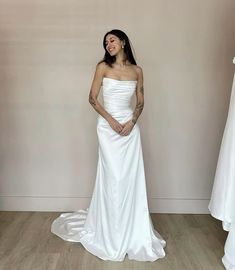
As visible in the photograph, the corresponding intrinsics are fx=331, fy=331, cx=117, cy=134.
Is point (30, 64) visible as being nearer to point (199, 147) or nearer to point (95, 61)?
point (95, 61)

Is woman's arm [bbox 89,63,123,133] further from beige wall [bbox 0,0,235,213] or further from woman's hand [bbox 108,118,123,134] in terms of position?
beige wall [bbox 0,0,235,213]

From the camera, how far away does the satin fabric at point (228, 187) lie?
7.34 ft

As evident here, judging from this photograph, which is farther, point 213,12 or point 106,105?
point 213,12

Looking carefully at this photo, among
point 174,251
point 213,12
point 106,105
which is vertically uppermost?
point 213,12

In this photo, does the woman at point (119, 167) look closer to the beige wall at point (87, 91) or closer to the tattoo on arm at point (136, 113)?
the tattoo on arm at point (136, 113)

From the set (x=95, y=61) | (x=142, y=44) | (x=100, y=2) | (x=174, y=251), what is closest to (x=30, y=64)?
(x=95, y=61)

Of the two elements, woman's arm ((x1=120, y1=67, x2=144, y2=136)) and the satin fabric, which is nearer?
the satin fabric

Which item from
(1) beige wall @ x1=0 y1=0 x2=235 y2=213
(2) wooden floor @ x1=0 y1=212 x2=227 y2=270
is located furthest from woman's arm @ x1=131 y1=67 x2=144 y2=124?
(2) wooden floor @ x1=0 y1=212 x2=227 y2=270

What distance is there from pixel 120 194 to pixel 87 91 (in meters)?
1.20

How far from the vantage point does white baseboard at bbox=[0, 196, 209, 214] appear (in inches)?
135

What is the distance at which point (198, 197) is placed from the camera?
11.3ft

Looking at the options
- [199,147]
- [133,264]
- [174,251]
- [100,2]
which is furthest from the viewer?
[199,147]

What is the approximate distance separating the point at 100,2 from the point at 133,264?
7.69 feet

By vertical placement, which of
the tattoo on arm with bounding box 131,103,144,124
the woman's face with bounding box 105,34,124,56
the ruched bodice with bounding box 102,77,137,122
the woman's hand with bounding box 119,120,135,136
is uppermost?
the woman's face with bounding box 105,34,124,56
